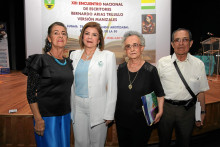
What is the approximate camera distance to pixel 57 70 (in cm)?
135

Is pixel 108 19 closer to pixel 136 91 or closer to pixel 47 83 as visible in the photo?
pixel 136 91

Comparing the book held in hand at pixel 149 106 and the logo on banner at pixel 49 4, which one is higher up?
the logo on banner at pixel 49 4

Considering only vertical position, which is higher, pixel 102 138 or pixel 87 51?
pixel 87 51

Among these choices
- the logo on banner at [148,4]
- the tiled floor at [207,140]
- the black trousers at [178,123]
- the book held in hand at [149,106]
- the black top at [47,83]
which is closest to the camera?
the black top at [47,83]

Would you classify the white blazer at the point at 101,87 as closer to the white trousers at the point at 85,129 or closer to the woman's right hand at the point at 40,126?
the white trousers at the point at 85,129

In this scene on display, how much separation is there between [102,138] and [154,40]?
2.97m

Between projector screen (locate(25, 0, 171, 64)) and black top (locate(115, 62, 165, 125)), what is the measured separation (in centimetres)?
248

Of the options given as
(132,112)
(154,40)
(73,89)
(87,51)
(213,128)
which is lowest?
(213,128)

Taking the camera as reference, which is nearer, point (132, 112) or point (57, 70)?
point (57, 70)

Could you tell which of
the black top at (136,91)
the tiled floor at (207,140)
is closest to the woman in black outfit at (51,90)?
the black top at (136,91)

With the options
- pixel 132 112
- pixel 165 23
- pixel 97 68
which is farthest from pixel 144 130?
pixel 165 23

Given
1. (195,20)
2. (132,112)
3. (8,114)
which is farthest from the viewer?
(195,20)

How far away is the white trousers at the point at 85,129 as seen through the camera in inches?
58.9

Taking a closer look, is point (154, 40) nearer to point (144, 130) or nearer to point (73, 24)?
point (73, 24)
